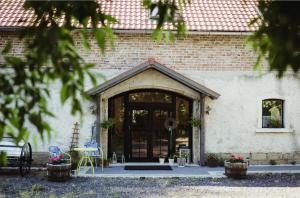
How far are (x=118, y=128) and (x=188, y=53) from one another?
376 centimetres

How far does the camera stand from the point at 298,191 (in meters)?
10.6

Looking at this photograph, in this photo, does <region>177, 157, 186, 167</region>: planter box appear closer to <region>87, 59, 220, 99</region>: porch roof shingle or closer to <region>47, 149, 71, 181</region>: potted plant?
<region>87, 59, 220, 99</region>: porch roof shingle

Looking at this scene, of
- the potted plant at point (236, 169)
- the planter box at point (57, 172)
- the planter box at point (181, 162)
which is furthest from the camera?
the planter box at point (181, 162)

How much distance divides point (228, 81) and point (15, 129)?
42.1 feet

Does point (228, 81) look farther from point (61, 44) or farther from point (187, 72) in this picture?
point (61, 44)

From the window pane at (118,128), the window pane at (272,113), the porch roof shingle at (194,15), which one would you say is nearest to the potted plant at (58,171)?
the window pane at (118,128)

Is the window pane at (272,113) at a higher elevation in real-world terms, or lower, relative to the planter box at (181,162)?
higher

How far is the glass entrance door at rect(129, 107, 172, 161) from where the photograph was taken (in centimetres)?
1519

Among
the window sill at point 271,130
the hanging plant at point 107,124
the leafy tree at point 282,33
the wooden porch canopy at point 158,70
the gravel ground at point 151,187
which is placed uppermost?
the wooden porch canopy at point 158,70

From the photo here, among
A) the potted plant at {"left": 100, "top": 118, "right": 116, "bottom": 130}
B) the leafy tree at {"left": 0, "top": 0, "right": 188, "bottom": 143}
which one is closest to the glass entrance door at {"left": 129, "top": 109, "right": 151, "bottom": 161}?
the potted plant at {"left": 100, "top": 118, "right": 116, "bottom": 130}

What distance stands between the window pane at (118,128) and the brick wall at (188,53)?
1.46 meters

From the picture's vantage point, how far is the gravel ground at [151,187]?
9.88m

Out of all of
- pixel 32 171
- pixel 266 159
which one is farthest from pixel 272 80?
pixel 32 171

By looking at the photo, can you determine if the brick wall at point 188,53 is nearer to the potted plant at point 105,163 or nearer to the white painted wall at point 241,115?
the white painted wall at point 241,115
